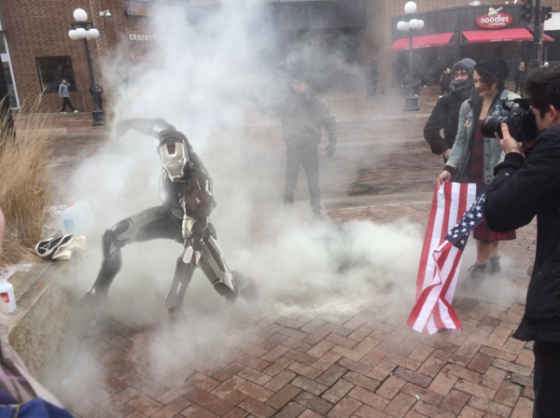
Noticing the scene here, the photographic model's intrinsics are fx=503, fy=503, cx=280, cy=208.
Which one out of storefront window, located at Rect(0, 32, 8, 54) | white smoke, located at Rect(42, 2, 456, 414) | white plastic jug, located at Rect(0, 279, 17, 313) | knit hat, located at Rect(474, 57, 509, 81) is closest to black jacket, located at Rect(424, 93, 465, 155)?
knit hat, located at Rect(474, 57, 509, 81)

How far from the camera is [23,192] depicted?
152 inches

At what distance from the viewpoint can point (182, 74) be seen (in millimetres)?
4242

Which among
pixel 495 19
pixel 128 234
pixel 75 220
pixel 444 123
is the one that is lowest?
pixel 75 220

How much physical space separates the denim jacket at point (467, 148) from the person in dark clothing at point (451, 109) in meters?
0.36

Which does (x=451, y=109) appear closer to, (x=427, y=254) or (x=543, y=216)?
(x=427, y=254)

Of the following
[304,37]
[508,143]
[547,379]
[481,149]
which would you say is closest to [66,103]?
[304,37]

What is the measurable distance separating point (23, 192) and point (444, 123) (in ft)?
11.6

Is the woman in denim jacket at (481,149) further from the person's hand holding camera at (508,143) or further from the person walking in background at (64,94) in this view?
the person walking in background at (64,94)

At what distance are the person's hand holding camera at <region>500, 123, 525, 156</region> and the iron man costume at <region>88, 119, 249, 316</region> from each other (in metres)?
1.92

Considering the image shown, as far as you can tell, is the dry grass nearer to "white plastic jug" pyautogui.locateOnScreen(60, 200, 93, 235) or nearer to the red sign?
"white plastic jug" pyautogui.locateOnScreen(60, 200, 93, 235)

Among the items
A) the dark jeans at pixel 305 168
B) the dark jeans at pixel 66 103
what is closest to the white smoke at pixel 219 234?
the dark jeans at pixel 305 168

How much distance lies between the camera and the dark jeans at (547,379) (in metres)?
1.74

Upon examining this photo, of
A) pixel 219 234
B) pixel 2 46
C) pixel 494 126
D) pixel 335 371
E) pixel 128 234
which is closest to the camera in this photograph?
pixel 494 126

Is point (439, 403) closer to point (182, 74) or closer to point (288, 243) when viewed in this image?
point (288, 243)
